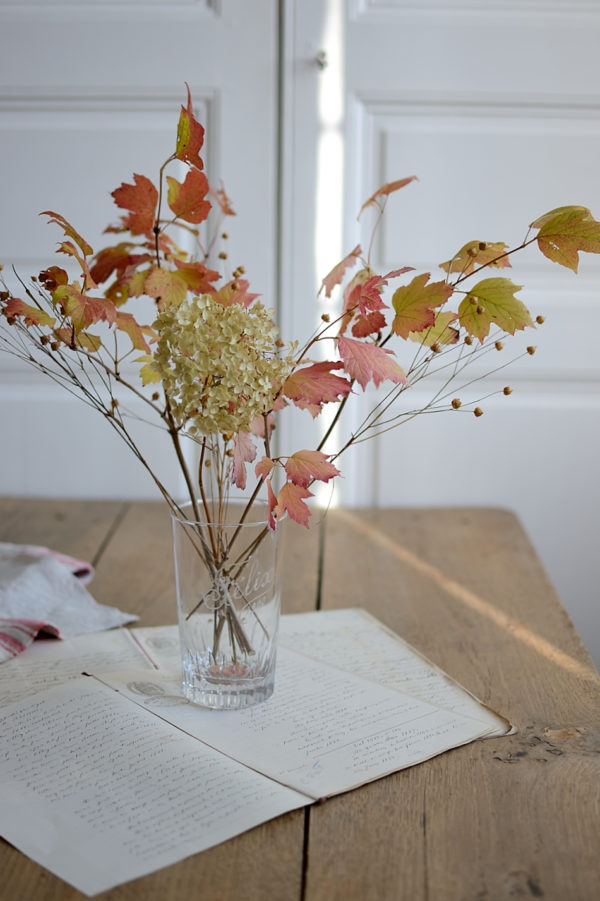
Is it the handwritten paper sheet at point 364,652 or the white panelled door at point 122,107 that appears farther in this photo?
the white panelled door at point 122,107

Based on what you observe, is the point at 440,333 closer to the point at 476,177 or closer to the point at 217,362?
the point at 217,362

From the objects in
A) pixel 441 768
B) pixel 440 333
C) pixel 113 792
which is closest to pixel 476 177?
pixel 440 333

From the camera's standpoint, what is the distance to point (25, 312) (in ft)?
2.57

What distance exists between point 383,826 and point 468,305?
406 mm

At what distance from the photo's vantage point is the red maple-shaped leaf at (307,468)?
771mm

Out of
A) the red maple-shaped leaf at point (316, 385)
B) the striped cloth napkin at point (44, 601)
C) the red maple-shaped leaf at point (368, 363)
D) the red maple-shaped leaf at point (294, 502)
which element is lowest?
the striped cloth napkin at point (44, 601)

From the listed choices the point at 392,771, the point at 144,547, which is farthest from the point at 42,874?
the point at 144,547

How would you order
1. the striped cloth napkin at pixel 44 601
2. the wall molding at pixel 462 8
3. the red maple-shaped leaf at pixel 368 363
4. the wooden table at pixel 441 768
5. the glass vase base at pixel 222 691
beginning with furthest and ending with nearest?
the wall molding at pixel 462 8
the striped cloth napkin at pixel 44 601
the glass vase base at pixel 222 691
the red maple-shaped leaf at pixel 368 363
the wooden table at pixel 441 768

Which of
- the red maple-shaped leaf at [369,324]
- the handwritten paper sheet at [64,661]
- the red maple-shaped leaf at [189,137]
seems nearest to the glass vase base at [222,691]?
the handwritten paper sheet at [64,661]

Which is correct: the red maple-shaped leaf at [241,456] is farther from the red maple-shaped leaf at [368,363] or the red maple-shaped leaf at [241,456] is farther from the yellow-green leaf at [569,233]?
the yellow-green leaf at [569,233]

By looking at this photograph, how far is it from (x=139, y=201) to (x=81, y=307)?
13cm

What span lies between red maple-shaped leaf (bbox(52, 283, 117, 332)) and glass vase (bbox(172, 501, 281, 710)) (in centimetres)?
20

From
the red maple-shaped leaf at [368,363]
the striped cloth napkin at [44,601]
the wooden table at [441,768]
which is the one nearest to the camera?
the wooden table at [441,768]

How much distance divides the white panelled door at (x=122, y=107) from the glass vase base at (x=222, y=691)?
98 centimetres
